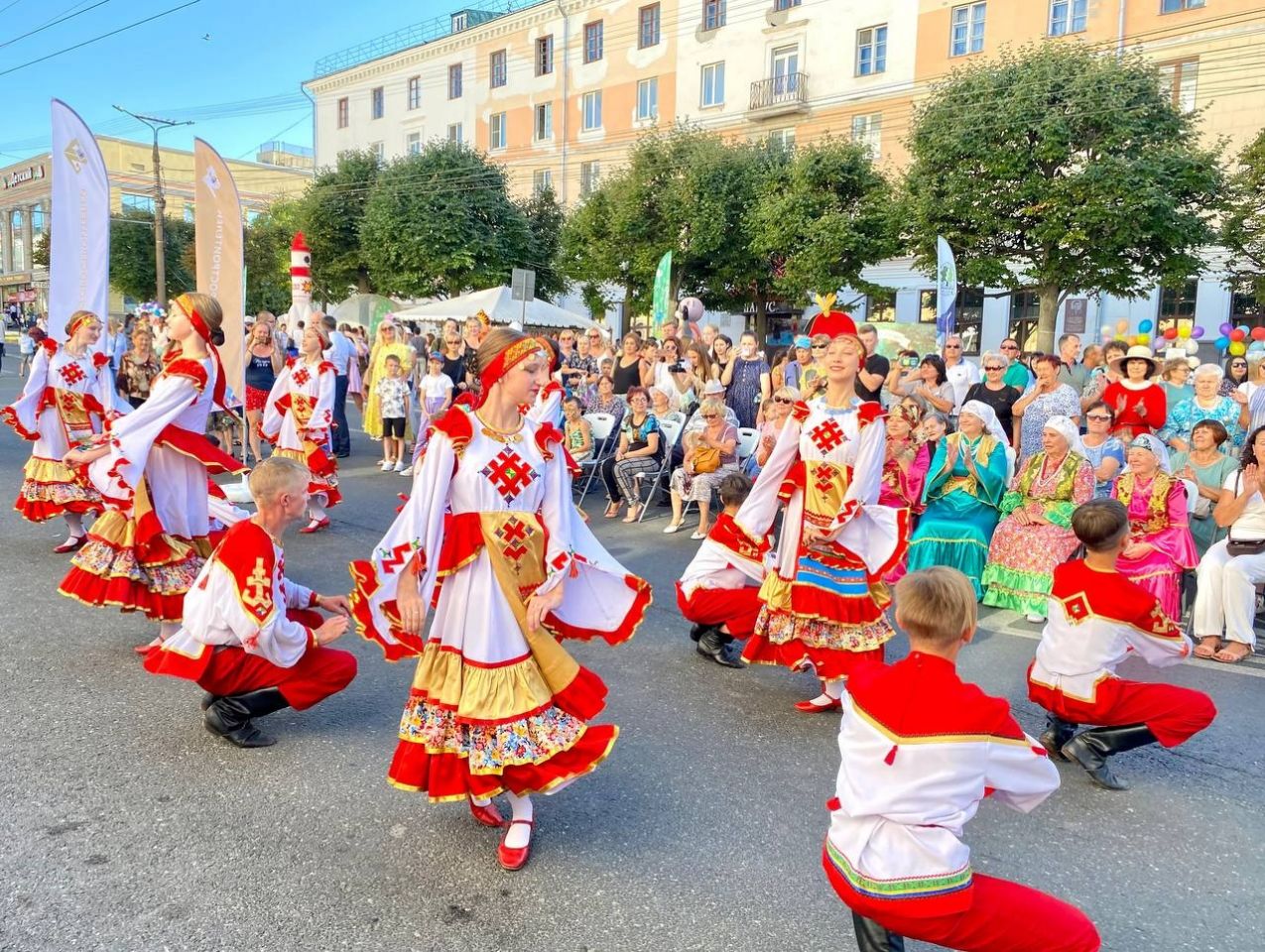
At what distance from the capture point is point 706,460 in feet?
29.8

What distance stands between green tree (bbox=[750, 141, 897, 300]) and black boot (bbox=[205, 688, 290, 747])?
2089 centimetres

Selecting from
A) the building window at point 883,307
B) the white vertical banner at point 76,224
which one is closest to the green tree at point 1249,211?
the building window at point 883,307

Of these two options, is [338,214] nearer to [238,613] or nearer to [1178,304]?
[1178,304]

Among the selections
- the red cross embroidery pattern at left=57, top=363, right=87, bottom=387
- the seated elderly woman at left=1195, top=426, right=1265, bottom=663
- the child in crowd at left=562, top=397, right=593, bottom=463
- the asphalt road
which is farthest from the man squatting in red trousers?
the child in crowd at left=562, top=397, right=593, bottom=463

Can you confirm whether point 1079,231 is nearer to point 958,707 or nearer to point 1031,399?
point 1031,399

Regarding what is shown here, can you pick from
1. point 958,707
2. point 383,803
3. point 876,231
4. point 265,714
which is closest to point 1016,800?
point 958,707

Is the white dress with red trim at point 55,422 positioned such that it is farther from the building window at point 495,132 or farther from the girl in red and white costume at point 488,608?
the building window at point 495,132

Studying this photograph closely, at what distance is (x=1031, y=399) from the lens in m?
8.11

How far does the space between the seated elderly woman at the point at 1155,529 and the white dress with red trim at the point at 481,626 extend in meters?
4.34

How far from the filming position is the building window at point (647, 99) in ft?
119

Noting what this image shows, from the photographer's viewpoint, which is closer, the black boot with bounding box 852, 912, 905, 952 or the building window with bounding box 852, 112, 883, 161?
the black boot with bounding box 852, 912, 905, 952

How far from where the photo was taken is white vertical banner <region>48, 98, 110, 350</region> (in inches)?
332

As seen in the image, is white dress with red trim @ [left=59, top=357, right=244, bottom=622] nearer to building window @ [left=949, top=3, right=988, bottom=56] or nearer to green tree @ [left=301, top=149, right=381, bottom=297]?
building window @ [left=949, top=3, right=988, bottom=56]

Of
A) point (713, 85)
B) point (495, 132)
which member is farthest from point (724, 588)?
point (495, 132)
